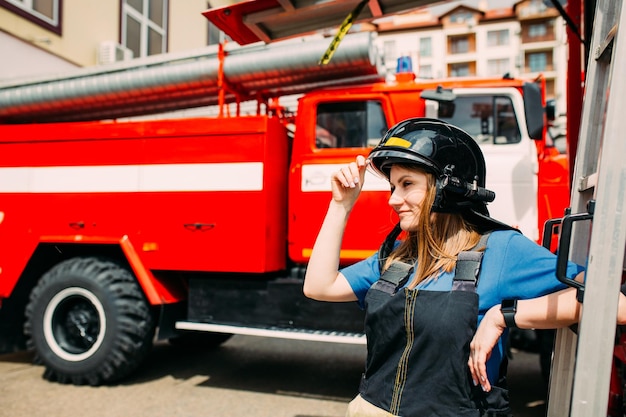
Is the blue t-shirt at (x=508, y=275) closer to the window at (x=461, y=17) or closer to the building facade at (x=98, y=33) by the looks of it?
the building facade at (x=98, y=33)

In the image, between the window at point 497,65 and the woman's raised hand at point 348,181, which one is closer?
the woman's raised hand at point 348,181

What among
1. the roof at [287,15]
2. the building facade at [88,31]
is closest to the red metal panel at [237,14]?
the roof at [287,15]

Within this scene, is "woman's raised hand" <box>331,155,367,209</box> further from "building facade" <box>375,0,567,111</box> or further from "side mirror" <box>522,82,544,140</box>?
"building facade" <box>375,0,567,111</box>

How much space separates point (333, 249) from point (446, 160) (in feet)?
1.58

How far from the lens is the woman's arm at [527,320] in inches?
58.2

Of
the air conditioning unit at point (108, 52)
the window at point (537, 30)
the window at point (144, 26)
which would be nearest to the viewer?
the air conditioning unit at point (108, 52)

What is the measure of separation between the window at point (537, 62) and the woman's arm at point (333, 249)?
55.8 meters

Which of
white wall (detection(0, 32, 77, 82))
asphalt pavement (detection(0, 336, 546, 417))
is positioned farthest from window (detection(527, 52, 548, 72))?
asphalt pavement (detection(0, 336, 546, 417))

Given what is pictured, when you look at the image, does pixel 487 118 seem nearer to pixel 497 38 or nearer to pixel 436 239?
pixel 436 239

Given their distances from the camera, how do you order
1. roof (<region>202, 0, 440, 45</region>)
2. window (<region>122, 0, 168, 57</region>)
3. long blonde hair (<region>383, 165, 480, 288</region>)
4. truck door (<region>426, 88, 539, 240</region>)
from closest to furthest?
long blonde hair (<region>383, 165, 480, 288</region>)
roof (<region>202, 0, 440, 45</region>)
truck door (<region>426, 88, 539, 240</region>)
window (<region>122, 0, 168, 57</region>)

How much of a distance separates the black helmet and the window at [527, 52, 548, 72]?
183 feet

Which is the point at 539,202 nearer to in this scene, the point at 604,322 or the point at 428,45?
the point at 604,322

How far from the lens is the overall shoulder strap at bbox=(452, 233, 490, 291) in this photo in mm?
1546

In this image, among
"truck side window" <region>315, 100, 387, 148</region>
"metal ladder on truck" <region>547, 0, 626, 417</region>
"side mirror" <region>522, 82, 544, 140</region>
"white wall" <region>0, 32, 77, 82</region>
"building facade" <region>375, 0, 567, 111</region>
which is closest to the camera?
"metal ladder on truck" <region>547, 0, 626, 417</region>
